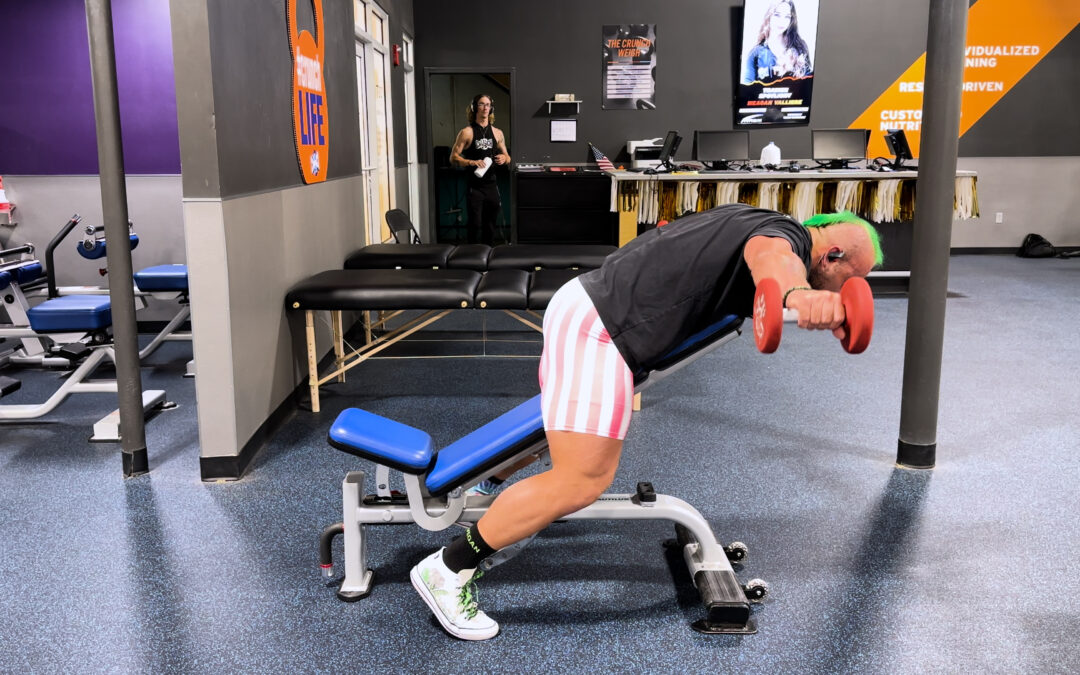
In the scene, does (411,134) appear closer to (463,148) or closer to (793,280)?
(463,148)

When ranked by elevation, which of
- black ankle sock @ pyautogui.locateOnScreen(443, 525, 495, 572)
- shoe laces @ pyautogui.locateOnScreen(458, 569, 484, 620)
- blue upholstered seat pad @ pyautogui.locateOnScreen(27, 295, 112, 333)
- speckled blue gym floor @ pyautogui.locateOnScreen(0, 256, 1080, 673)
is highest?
blue upholstered seat pad @ pyautogui.locateOnScreen(27, 295, 112, 333)

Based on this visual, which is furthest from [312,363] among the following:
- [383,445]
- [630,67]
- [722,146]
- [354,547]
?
[630,67]

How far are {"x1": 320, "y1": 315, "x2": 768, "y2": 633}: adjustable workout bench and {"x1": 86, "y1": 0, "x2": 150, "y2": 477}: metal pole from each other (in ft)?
4.00

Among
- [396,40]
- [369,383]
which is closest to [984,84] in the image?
[396,40]

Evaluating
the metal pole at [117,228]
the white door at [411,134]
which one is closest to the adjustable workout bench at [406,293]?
the metal pole at [117,228]

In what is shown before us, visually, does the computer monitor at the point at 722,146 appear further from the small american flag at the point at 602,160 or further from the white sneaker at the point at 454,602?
the white sneaker at the point at 454,602

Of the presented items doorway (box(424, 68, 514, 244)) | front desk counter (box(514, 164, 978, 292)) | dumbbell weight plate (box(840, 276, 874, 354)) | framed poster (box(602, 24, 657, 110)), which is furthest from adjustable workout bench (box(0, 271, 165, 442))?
framed poster (box(602, 24, 657, 110))

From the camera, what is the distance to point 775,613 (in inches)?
87.9

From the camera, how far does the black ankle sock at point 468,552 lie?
6.78 feet

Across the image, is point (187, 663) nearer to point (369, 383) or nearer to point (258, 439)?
point (258, 439)

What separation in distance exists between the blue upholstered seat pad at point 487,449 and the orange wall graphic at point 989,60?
27.1 feet

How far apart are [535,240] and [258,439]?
217 inches

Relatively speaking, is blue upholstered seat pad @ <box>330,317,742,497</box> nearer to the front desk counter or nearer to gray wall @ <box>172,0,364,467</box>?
gray wall @ <box>172,0,364,467</box>

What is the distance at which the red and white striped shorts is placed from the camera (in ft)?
6.30
